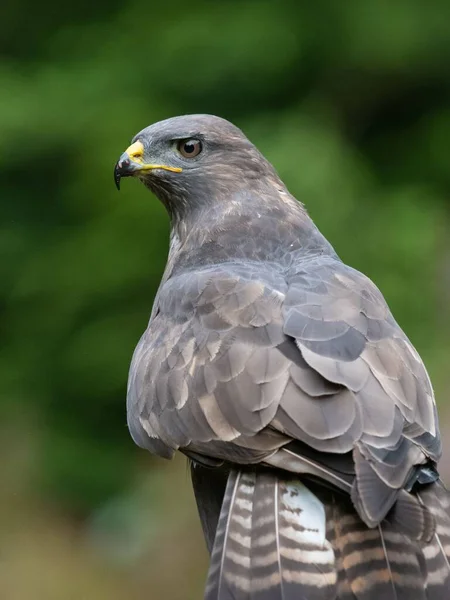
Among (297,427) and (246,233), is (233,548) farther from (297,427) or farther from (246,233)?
(246,233)

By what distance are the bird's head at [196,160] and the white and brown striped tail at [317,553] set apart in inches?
71.1

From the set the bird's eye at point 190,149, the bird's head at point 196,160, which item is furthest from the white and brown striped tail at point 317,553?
the bird's eye at point 190,149

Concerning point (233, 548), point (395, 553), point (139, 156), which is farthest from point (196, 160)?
point (395, 553)

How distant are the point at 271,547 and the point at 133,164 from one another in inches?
81.8

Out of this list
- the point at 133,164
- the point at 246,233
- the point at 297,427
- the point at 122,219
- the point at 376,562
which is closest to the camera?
the point at 376,562

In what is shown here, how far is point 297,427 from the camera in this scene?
3.53 m

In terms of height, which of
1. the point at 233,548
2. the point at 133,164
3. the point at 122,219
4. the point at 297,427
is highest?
the point at 133,164

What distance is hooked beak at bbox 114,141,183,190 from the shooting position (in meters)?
4.94

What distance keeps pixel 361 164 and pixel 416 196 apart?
1.68ft

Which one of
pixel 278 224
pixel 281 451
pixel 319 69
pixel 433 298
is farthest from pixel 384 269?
pixel 281 451

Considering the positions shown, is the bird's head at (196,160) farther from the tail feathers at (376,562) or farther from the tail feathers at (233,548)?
the tail feathers at (376,562)

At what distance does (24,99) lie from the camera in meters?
8.74

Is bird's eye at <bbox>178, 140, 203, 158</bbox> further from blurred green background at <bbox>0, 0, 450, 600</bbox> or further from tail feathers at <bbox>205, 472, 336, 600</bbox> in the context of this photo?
blurred green background at <bbox>0, 0, 450, 600</bbox>

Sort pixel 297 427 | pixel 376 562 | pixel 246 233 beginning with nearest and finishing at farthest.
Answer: pixel 376 562 → pixel 297 427 → pixel 246 233
